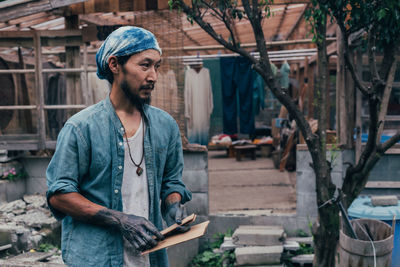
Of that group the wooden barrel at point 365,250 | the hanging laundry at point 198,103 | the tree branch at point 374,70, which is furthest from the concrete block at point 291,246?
the hanging laundry at point 198,103

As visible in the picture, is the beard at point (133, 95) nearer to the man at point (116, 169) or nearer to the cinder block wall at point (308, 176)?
the man at point (116, 169)

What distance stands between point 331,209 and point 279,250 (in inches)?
71.6

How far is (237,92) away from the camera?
9.77 m

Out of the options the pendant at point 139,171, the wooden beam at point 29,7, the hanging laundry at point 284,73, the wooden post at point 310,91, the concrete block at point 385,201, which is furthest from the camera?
the wooden post at point 310,91

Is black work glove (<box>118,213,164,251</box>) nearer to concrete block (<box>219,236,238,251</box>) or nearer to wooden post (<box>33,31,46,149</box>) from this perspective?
concrete block (<box>219,236,238,251</box>)

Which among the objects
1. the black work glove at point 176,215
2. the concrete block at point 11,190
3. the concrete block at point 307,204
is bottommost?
the concrete block at point 307,204

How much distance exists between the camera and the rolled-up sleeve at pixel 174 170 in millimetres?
2520

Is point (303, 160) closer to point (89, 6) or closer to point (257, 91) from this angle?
point (257, 91)

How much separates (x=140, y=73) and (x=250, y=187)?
829 centimetres

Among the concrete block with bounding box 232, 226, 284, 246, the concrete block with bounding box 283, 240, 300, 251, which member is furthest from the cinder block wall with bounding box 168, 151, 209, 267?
the concrete block with bounding box 283, 240, 300, 251

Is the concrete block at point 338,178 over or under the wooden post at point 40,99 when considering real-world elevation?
under

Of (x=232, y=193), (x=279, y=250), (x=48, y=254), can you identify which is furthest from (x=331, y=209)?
(x=232, y=193)

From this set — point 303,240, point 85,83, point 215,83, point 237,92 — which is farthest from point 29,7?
point 303,240

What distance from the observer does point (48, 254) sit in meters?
6.34
